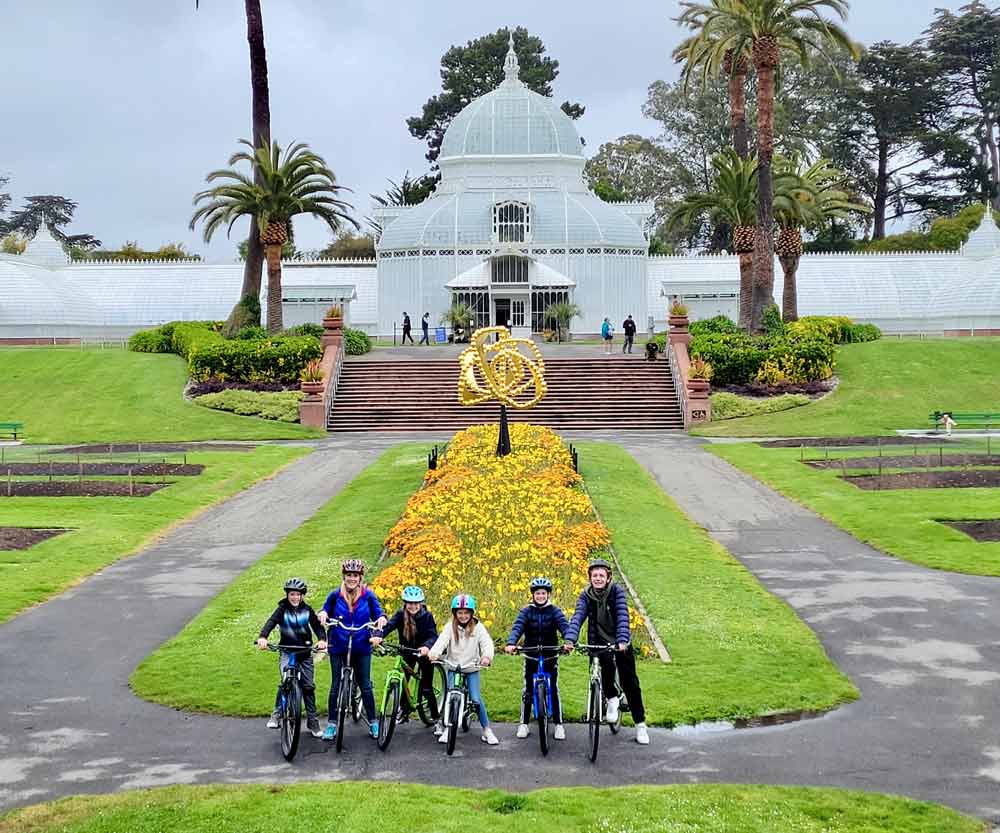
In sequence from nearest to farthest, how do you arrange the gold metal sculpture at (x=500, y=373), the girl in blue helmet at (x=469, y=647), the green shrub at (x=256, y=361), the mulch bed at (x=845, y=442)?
the girl in blue helmet at (x=469, y=647) → the gold metal sculpture at (x=500, y=373) → the mulch bed at (x=845, y=442) → the green shrub at (x=256, y=361)

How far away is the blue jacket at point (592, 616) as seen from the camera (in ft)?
35.9

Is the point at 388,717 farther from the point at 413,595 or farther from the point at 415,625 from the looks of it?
the point at 413,595

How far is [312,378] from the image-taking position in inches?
1661

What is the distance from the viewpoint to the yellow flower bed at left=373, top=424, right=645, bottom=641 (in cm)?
1488

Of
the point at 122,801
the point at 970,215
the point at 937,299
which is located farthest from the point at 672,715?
the point at 970,215

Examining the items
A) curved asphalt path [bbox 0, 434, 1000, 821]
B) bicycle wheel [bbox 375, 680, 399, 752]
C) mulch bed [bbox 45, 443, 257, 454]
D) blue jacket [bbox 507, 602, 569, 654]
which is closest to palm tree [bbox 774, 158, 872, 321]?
mulch bed [bbox 45, 443, 257, 454]

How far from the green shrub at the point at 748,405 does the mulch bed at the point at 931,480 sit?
12.7 meters

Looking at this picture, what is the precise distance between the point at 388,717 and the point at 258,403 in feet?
104

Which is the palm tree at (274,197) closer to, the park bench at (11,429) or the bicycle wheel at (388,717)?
the park bench at (11,429)

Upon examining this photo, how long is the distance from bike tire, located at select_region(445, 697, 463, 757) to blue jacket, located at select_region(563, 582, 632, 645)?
1.05m

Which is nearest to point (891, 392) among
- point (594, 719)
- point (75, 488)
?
point (75, 488)

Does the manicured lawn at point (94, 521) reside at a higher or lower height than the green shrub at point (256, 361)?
lower

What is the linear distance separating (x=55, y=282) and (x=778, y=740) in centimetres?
5891

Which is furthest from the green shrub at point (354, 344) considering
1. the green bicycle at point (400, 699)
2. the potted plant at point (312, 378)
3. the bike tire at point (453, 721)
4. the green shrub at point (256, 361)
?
the bike tire at point (453, 721)
